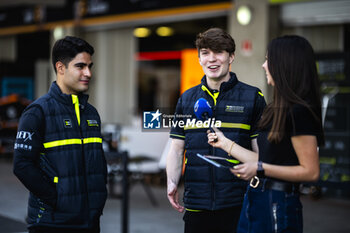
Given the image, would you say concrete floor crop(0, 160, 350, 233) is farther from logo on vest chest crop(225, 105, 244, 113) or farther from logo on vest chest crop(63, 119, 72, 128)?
logo on vest chest crop(225, 105, 244, 113)

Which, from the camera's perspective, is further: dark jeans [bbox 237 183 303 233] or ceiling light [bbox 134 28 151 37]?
ceiling light [bbox 134 28 151 37]

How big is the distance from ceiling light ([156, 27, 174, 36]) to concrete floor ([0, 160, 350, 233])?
429 cm

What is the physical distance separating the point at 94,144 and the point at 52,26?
1024 cm

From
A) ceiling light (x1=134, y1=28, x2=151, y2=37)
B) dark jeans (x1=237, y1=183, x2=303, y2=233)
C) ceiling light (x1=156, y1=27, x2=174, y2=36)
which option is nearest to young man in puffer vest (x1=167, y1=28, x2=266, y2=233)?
dark jeans (x1=237, y1=183, x2=303, y2=233)

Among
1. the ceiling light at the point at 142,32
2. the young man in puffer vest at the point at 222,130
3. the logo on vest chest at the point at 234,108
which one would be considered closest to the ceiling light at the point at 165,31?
the ceiling light at the point at 142,32

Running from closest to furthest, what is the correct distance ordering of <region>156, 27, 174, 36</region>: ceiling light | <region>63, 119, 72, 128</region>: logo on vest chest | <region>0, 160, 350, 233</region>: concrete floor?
<region>63, 119, 72, 128</region>: logo on vest chest, <region>0, 160, 350, 233</region>: concrete floor, <region>156, 27, 174, 36</region>: ceiling light

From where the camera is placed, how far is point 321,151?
786 cm

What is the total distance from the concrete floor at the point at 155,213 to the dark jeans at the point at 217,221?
9.39 feet

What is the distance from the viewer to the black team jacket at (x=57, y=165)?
263cm

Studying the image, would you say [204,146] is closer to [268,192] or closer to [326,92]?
[268,192]

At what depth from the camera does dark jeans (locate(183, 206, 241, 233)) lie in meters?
2.98

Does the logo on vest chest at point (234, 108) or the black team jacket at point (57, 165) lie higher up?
the logo on vest chest at point (234, 108)

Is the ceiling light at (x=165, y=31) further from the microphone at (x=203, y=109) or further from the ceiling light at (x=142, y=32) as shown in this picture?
the microphone at (x=203, y=109)

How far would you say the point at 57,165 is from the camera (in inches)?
106
